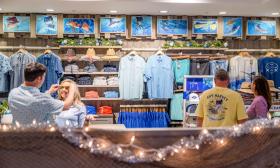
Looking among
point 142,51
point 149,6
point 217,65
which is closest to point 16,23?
point 142,51

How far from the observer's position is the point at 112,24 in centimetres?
827

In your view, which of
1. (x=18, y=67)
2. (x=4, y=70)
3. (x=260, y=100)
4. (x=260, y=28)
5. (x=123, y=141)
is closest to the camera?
(x=123, y=141)

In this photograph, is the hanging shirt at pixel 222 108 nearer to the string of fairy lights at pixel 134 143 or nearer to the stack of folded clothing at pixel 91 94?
the string of fairy lights at pixel 134 143

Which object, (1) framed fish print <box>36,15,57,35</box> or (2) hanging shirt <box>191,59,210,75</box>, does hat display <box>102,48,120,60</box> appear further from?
(2) hanging shirt <box>191,59,210,75</box>

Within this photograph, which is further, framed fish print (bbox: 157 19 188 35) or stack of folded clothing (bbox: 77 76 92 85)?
framed fish print (bbox: 157 19 188 35)

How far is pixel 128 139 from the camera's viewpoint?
210 centimetres

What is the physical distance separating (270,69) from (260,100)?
13.3 feet

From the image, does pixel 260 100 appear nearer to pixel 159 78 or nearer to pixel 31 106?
pixel 31 106

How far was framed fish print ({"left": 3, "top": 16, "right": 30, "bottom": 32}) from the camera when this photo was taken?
26.6 feet

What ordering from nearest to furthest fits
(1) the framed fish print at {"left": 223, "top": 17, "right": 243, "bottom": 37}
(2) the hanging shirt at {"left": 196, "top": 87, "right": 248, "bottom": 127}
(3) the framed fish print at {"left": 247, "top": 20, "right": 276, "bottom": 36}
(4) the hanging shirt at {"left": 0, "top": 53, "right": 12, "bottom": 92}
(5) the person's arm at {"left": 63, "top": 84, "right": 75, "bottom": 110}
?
Answer: (5) the person's arm at {"left": 63, "top": 84, "right": 75, "bottom": 110}
(2) the hanging shirt at {"left": 196, "top": 87, "right": 248, "bottom": 127}
(4) the hanging shirt at {"left": 0, "top": 53, "right": 12, "bottom": 92}
(1) the framed fish print at {"left": 223, "top": 17, "right": 243, "bottom": 37}
(3) the framed fish print at {"left": 247, "top": 20, "right": 276, "bottom": 36}

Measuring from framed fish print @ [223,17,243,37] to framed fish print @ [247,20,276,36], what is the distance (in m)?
0.23

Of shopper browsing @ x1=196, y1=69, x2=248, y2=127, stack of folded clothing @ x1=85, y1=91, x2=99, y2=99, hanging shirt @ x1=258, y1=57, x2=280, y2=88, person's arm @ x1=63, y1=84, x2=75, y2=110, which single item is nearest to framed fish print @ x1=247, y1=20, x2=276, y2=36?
hanging shirt @ x1=258, y1=57, x2=280, y2=88

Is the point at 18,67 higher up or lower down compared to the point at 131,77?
higher up

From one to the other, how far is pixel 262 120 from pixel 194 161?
50cm
